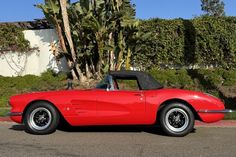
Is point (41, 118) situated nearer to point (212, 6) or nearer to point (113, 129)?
point (113, 129)

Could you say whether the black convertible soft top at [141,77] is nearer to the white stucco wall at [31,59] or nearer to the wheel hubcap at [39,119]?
the wheel hubcap at [39,119]

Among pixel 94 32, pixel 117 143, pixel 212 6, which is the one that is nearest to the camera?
pixel 117 143

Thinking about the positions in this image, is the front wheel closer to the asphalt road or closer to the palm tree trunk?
the asphalt road

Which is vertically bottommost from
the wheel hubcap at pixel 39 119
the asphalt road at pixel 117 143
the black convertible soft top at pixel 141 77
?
the asphalt road at pixel 117 143

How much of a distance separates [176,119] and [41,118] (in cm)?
273

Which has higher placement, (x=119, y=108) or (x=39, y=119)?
(x=119, y=108)

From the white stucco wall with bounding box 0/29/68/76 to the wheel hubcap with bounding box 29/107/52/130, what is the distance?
9.94 metres

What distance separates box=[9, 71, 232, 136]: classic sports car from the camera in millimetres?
9805

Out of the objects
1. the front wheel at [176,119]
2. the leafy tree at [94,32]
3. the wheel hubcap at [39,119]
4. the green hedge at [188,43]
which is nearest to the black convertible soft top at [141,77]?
the front wheel at [176,119]

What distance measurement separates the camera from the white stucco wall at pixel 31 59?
20.1 m

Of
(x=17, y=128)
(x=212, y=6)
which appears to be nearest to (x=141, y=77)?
(x=17, y=128)

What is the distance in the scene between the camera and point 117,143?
908 centimetres

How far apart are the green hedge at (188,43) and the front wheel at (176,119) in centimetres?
930

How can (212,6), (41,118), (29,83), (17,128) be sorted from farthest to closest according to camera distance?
1. (212,6)
2. (29,83)
3. (17,128)
4. (41,118)
